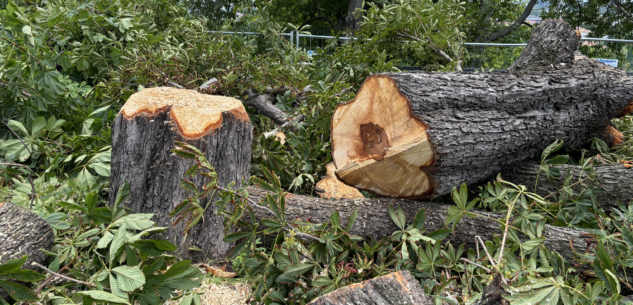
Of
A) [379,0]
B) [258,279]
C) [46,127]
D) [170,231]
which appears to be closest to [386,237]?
[258,279]

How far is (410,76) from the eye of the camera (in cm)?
220

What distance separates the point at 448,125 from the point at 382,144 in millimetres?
357

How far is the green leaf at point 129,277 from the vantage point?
1.47 m

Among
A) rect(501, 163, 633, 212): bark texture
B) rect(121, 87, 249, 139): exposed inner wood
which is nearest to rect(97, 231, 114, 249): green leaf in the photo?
rect(121, 87, 249, 139): exposed inner wood

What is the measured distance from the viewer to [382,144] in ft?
7.24

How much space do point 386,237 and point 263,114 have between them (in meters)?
2.03

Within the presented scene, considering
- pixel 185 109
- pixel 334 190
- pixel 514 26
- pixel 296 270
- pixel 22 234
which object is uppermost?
pixel 185 109

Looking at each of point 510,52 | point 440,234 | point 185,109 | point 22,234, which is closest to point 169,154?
point 185,109

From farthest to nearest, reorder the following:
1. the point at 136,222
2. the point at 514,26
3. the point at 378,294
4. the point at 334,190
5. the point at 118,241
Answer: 1. the point at 514,26
2. the point at 334,190
3. the point at 136,222
4. the point at 118,241
5. the point at 378,294

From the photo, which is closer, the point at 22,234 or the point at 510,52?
the point at 22,234

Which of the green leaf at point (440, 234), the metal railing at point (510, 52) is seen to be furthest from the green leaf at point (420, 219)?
the metal railing at point (510, 52)

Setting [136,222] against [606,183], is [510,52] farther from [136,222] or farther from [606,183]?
[136,222]

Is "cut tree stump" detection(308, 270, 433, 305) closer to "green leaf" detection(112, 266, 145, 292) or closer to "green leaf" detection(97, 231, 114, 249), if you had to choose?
"green leaf" detection(112, 266, 145, 292)

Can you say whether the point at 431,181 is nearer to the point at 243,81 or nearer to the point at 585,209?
the point at 585,209
